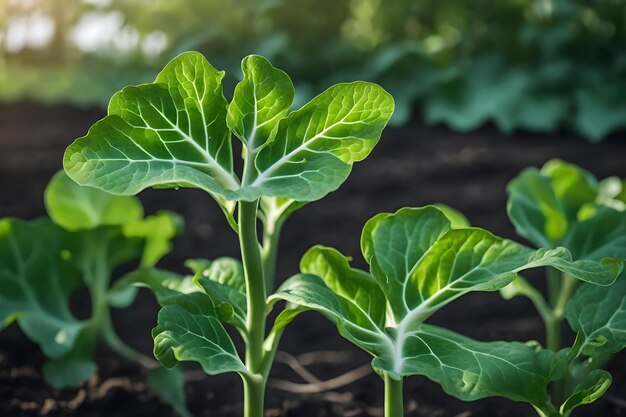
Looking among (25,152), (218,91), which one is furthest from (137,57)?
(218,91)

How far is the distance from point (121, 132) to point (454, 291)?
60 centimetres

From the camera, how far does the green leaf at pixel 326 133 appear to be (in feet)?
4.22

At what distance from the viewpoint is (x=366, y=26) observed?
554cm

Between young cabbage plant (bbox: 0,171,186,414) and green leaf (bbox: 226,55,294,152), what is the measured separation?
0.73 m

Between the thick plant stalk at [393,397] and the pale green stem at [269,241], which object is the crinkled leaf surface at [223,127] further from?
the thick plant stalk at [393,397]

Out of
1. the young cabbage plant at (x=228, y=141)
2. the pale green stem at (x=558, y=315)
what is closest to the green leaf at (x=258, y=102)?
the young cabbage plant at (x=228, y=141)

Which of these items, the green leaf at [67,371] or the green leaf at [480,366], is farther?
the green leaf at [67,371]

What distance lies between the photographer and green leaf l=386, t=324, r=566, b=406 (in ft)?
4.07

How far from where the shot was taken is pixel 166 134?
1313mm

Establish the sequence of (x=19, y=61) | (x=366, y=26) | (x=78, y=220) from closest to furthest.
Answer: (x=78, y=220), (x=366, y=26), (x=19, y=61)

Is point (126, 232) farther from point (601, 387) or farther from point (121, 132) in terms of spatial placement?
point (601, 387)

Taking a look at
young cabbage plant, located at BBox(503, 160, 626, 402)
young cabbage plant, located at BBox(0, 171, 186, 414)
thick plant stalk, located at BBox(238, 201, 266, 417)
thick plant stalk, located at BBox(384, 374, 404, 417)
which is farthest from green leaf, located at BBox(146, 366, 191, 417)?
young cabbage plant, located at BBox(503, 160, 626, 402)

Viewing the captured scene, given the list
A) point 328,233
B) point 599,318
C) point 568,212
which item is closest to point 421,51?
point 328,233

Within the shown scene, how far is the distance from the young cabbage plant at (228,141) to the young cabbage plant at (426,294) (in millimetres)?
125
